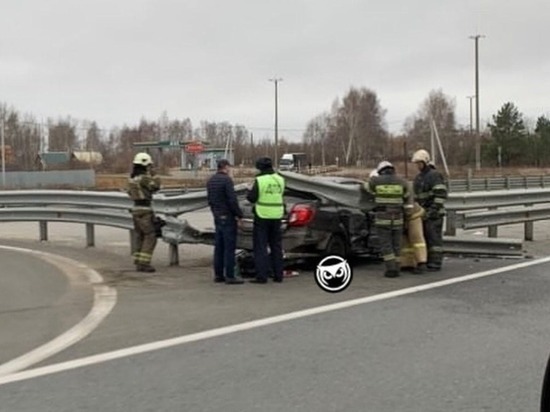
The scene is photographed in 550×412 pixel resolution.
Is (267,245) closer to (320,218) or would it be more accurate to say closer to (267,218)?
(267,218)

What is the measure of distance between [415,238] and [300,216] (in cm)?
164

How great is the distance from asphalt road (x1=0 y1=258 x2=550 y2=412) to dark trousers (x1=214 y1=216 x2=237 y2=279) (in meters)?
2.34

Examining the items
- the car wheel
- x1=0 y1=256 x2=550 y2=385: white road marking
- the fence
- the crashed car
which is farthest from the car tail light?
the fence

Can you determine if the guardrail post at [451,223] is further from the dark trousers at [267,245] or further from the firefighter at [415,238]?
the dark trousers at [267,245]

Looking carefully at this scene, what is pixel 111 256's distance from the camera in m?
12.9

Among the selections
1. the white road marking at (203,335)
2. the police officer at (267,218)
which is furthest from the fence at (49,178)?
the white road marking at (203,335)

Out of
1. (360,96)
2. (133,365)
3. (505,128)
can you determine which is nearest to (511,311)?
(133,365)

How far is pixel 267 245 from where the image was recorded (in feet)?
33.0

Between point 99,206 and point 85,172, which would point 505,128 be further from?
point 99,206

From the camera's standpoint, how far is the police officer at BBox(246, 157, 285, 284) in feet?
32.8

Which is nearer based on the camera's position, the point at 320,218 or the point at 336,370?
the point at 336,370

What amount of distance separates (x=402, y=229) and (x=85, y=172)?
200 ft

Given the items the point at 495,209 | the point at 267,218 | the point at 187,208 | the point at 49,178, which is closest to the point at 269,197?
the point at 267,218

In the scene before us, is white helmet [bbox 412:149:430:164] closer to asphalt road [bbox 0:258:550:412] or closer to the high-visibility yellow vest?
the high-visibility yellow vest
